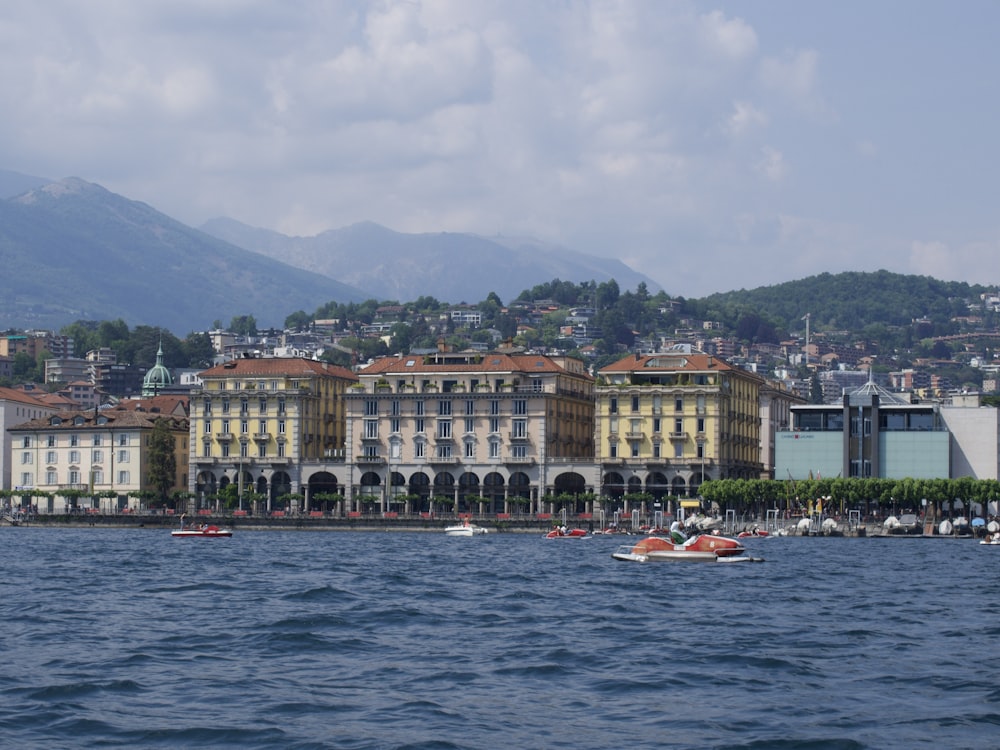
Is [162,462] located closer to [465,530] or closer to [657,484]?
[465,530]

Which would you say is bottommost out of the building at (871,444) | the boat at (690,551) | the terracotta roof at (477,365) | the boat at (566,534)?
the boat at (566,534)

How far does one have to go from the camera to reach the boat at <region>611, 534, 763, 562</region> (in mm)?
82438

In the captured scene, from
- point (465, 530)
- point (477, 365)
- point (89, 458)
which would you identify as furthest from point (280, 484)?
point (465, 530)

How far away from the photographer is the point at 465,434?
5768 inches

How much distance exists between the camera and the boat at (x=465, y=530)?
4958 inches

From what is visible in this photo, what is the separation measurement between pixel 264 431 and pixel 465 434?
18249 mm

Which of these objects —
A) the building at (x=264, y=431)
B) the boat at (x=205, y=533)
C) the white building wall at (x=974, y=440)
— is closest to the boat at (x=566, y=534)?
the boat at (x=205, y=533)

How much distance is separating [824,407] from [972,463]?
1216 centimetres

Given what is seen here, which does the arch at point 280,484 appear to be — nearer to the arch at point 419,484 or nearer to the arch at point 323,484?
the arch at point 323,484

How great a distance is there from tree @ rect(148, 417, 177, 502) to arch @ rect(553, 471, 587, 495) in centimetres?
3449

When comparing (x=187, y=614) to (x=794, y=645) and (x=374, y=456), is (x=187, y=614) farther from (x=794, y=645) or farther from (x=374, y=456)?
(x=374, y=456)

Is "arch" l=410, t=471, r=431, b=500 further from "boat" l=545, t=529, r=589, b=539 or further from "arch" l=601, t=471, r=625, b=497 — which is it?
"boat" l=545, t=529, r=589, b=539

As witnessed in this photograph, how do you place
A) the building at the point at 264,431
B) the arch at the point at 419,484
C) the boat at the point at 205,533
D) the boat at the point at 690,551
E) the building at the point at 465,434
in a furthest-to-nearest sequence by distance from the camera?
the building at the point at 264,431
the arch at the point at 419,484
the building at the point at 465,434
the boat at the point at 205,533
the boat at the point at 690,551

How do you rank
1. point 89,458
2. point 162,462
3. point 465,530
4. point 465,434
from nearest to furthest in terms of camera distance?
point 465,530, point 465,434, point 162,462, point 89,458
